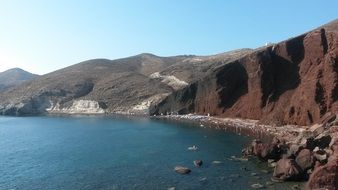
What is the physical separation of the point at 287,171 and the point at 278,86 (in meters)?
59.2

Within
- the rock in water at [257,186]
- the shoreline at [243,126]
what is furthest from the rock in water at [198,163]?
the shoreline at [243,126]

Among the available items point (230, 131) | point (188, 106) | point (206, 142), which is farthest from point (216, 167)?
point (188, 106)

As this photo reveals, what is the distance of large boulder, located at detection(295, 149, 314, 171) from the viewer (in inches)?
2157

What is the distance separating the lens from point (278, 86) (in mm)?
110438

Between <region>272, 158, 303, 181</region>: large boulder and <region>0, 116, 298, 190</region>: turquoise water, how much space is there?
1.63 metres

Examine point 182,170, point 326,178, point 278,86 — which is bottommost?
point 182,170

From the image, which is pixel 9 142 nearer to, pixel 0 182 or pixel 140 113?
pixel 0 182

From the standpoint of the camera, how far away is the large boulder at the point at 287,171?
53250mm

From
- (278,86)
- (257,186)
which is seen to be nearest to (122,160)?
(257,186)

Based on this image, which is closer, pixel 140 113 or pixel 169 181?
pixel 169 181

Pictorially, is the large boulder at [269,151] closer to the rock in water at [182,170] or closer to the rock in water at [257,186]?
the rock in water at [182,170]

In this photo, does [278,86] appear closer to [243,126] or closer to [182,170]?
[243,126]

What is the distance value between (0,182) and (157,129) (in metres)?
59.1

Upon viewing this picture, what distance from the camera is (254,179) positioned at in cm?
5509
